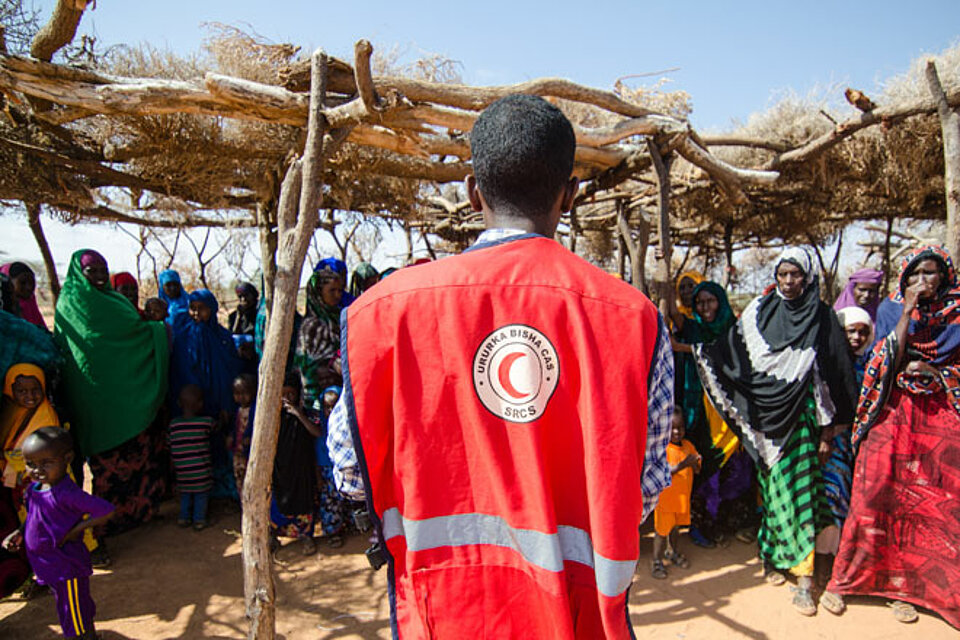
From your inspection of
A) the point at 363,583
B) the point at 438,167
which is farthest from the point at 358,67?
the point at 363,583

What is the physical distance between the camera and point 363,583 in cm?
365

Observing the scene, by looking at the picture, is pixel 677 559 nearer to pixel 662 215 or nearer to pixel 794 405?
pixel 794 405

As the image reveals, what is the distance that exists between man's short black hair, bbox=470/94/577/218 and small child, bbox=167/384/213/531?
4.15m

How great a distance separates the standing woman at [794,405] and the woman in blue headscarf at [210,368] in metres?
4.25

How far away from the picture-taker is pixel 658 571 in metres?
3.72

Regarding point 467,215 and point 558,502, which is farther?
point 467,215

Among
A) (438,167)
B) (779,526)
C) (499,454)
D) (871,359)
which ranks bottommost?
(779,526)

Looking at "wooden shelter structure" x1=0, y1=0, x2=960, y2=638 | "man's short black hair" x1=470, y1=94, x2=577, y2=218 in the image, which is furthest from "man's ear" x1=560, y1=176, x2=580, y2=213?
"wooden shelter structure" x1=0, y1=0, x2=960, y2=638

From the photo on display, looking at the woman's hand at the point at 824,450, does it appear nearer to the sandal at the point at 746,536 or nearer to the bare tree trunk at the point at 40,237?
the sandal at the point at 746,536

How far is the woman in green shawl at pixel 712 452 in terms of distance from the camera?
4.12 meters

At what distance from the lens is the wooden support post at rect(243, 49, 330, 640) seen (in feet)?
8.72

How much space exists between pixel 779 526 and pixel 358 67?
4018 mm

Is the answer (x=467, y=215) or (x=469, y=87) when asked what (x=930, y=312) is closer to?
(x=469, y=87)

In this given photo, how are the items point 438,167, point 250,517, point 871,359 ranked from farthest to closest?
point 438,167, point 871,359, point 250,517
